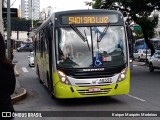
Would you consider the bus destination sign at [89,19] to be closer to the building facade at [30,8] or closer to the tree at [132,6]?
the tree at [132,6]

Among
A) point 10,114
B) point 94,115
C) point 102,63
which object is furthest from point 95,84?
point 10,114

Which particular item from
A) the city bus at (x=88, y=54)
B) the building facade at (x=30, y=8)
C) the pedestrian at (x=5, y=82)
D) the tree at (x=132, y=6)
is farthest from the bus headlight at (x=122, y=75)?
the building facade at (x=30, y=8)

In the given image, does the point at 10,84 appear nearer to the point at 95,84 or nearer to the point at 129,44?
the point at 95,84

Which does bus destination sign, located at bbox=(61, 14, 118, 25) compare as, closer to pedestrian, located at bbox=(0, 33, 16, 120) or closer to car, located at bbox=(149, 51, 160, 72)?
pedestrian, located at bbox=(0, 33, 16, 120)

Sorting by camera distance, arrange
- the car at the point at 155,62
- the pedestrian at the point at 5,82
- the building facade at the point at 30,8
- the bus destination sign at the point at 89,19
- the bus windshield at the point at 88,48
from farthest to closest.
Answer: the building facade at the point at 30,8 → the car at the point at 155,62 → the bus destination sign at the point at 89,19 → the bus windshield at the point at 88,48 → the pedestrian at the point at 5,82

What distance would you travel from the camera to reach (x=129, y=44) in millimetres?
13133

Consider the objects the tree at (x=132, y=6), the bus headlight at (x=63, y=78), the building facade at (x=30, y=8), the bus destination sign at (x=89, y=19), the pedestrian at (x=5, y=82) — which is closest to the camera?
the pedestrian at (x=5, y=82)

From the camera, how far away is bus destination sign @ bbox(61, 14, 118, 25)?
489 inches

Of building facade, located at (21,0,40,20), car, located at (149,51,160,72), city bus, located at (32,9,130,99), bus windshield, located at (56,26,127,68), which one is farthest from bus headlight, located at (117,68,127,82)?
building facade, located at (21,0,40,20)

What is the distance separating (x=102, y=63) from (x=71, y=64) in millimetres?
912

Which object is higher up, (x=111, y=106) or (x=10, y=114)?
(x=10, y=114)

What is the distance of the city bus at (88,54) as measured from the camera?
11875 millimetres

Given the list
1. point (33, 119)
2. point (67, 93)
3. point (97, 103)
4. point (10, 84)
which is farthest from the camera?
point (97, 103)

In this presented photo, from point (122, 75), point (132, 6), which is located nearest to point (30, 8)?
point (132, 6)
